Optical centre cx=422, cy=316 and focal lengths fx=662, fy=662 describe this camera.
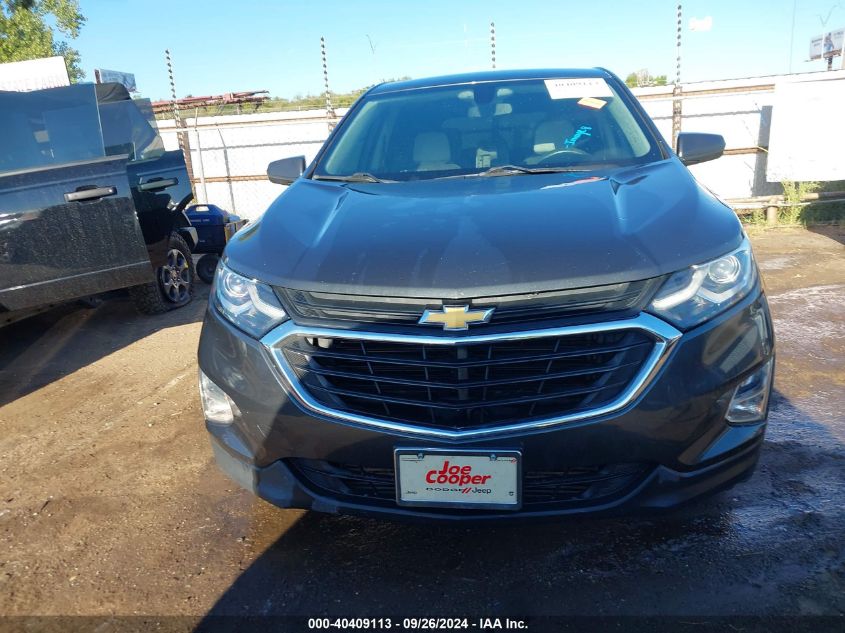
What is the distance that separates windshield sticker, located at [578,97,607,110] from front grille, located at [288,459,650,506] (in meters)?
1.96

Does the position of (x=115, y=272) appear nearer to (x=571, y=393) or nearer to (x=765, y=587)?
(x=571, y=393)

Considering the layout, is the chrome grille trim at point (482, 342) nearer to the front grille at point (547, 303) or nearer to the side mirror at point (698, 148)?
the front grille at point (547, 303)

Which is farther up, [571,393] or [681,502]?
[571,393]

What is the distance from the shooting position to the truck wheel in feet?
23.8

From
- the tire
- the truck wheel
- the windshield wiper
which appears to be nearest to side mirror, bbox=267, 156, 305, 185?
the windshield wiper

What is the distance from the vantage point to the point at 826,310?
4910 mm

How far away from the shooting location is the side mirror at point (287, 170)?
357cm

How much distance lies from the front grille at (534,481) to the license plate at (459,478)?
2.1 inches

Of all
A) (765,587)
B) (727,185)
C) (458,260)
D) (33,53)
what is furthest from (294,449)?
(33,53)

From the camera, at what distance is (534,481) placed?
1979mm

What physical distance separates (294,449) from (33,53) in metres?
15.6

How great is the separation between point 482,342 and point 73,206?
3.68 m

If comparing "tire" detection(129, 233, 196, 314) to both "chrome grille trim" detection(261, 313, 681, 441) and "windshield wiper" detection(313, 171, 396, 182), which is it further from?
"chrome grille trim" detection(261, 313, 681, 441)

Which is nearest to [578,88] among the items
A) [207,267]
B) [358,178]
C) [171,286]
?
[358,178]
